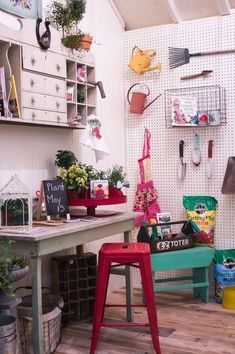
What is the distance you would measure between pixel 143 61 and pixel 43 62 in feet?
4.61

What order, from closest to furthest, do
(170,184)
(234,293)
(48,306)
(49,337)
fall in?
1. (49,337)
2. (48,306)
3. (234,293)
4. (170,184)

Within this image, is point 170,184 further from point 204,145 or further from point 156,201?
point 204,145

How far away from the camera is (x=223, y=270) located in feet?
12.2

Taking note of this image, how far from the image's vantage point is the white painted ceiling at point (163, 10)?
12.6 ft

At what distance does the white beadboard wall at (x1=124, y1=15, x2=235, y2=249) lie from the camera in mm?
3875

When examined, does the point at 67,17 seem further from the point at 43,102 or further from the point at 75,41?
the point at 43,102

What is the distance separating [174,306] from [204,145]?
136 centimetres

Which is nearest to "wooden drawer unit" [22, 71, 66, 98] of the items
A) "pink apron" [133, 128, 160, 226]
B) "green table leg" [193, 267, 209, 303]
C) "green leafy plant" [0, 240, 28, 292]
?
"green leafy plant" [0, 240, 28, 292]

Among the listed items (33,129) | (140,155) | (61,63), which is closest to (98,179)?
(33,129)

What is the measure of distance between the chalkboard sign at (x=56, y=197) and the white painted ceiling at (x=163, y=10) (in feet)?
6.37

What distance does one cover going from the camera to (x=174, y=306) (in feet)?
12.0

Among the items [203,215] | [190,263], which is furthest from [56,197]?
[203,215]

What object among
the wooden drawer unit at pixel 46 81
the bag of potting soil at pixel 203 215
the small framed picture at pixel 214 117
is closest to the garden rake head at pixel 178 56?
the small framed picture at pixel 214 117

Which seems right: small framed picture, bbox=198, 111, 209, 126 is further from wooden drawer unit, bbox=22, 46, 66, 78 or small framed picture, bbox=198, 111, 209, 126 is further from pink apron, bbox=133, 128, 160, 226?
wooden drawer unit, bbox=22, 46, 66, 78
